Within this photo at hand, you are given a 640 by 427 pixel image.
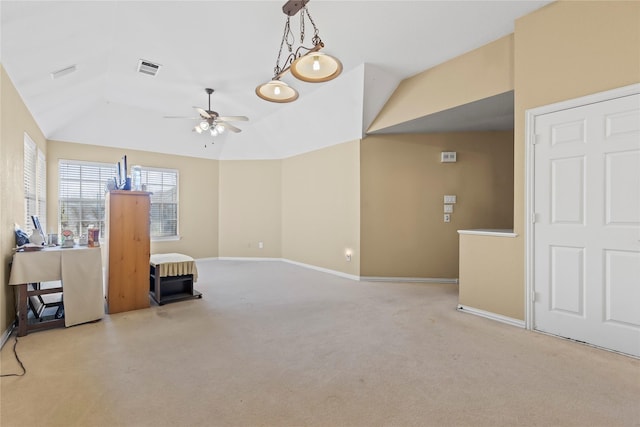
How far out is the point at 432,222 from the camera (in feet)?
16.9

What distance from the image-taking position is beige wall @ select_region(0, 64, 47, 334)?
271 centimetres

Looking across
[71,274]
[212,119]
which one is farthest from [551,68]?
[71,274]

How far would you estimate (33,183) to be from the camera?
4.41 meters

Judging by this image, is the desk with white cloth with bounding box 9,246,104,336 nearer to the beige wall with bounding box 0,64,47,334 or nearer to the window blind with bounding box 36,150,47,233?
the beige wall with bounding box 0,64,47,334

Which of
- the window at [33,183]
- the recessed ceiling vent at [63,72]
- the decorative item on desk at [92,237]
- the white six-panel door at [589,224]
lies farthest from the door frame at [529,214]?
the window at [33,183]

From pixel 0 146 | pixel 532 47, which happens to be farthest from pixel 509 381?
Result: pixel 0 146

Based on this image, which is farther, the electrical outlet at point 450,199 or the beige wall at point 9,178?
the electrical outlet at point 450,199

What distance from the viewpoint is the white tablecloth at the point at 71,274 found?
2.90 m

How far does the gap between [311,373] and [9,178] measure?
11.1 feet

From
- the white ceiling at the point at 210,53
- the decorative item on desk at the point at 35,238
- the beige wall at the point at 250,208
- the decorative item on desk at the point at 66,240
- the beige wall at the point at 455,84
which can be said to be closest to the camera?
the white ceiling at the point at 210,53

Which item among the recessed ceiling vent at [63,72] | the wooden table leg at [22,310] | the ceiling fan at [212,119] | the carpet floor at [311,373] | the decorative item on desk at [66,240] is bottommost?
the carpet floor at [311,373]

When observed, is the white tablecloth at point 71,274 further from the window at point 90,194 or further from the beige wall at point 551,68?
the beige wall at point 551,68

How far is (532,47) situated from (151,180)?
23.4 ft

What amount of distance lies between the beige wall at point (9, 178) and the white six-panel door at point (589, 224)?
16.7 ft
